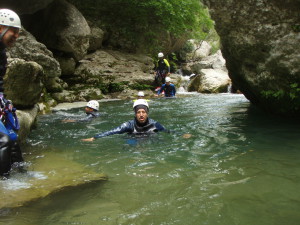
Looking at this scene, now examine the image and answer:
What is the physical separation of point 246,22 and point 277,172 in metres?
5.03

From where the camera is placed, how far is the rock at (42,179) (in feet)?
12.0

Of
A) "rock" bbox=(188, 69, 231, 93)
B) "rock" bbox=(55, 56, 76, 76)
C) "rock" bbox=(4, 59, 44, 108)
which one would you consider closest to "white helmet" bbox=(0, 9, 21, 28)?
"rock" bbox=(4, 59, 44, 108)

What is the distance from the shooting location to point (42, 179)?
4.39m

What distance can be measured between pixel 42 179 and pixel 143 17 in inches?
753

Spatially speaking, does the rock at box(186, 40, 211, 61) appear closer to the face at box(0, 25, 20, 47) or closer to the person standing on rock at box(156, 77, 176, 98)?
the person standing on rock at box(156, 77, 176, 98)

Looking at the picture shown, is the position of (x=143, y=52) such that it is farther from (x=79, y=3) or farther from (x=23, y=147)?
(x=23, y=147)

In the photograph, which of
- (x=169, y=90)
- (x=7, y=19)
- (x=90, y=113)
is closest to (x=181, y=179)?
(x=7, y=19)

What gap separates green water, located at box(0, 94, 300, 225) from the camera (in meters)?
3.13

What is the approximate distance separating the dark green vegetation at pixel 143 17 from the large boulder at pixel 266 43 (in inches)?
514

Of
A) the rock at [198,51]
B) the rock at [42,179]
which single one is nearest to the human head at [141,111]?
the rock at [42,179]

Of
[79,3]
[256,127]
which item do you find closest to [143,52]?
[79,3]

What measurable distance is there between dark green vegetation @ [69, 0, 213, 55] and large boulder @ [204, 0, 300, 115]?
514 inches

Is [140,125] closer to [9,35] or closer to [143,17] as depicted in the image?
[9,35]

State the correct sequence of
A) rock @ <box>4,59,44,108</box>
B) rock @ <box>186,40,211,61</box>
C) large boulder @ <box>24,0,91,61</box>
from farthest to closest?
rock @ <box>186,40,211,61</box> < large boulder @ <box>24,0,91,61</box> < rock @ <box>4,59,44,108</box>
